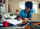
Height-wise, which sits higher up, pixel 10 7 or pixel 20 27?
pixel 10 7

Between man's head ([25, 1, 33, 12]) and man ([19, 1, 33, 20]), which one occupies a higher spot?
man's head ([25, 1, 33, 12])

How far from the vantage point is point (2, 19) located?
104 centimetres

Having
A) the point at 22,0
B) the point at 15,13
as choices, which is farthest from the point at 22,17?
the point at 22,0

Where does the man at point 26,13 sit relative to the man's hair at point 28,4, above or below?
below

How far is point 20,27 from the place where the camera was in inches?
41.2

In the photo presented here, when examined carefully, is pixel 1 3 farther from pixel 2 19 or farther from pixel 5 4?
pixel 2 19

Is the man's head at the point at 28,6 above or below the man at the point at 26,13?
above

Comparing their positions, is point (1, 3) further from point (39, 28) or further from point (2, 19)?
point (39, 28)

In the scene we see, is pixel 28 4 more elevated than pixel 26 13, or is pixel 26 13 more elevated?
pixel 28 4

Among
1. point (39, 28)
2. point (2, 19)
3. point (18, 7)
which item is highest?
point (18, 7)

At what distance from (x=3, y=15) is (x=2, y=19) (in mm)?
47

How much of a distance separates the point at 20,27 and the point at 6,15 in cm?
21

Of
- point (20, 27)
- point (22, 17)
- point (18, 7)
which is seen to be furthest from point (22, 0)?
point (20, 27)

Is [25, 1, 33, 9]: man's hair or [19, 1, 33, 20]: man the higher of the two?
[25, 1, 33, 9]: man's hair
